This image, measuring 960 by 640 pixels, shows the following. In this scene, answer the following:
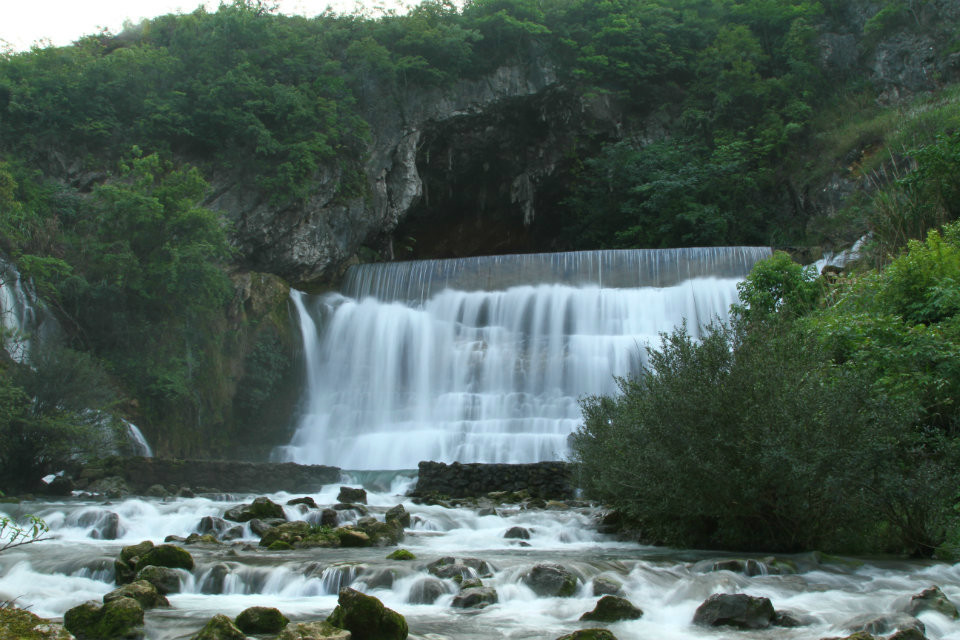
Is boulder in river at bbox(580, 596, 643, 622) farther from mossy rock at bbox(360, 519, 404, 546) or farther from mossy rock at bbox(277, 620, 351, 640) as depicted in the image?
mossy rock at bbox(360, 519, 404, 546)

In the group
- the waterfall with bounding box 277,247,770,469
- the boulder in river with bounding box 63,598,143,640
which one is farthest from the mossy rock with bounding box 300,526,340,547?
the waterfall with bounding box 277,247,770,469

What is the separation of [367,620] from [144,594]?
11.3 ft

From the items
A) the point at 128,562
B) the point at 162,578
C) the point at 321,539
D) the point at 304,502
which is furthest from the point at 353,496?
the point at 162,578

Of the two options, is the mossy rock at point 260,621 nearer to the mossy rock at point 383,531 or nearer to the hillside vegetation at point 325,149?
the mossy rock at point 383,531

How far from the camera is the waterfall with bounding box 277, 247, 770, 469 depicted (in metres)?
28.2

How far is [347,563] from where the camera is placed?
36.1 feet

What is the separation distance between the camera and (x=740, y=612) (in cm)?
818

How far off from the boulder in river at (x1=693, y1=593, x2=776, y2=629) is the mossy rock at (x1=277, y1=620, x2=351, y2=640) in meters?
3.82

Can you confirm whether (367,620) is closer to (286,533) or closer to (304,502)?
(286,533)

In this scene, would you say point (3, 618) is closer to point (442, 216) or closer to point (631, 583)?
point (631, 583)

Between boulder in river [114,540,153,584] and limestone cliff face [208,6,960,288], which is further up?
limestone cliff face [208,6,960,288]

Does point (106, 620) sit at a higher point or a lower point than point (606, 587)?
lower

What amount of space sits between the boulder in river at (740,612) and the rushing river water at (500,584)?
0.15m

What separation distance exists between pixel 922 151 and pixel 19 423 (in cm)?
2397
